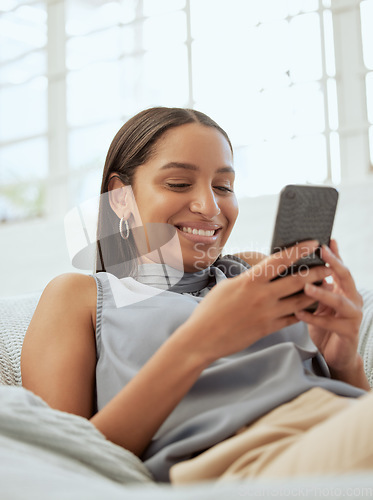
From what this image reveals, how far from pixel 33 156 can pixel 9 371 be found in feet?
7.75

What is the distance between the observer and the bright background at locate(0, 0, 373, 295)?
2410 mm

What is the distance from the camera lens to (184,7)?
2.90 metres

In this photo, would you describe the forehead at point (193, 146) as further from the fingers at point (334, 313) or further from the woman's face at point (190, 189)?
the fingers at point (334, 313)

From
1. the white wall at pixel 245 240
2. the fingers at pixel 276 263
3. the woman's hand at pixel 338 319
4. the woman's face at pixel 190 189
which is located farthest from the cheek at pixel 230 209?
the white wall at pixel 245 240

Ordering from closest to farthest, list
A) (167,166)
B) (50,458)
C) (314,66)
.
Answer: (50,458) < (167,166) < (314,66)

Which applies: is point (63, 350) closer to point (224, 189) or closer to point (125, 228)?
point (125, 228)

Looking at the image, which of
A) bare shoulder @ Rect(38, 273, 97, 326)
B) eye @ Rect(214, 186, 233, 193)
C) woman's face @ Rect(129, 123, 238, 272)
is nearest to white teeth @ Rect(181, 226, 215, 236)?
woman's face @ Rect(129, 123, 238, 272)

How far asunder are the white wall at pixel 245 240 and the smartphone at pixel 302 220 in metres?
1.06

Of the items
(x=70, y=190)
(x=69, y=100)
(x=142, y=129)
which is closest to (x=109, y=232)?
(x=142, y=129)

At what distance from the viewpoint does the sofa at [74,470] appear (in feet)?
1.54

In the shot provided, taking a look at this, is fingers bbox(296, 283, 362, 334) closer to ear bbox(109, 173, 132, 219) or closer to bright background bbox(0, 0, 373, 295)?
ear bbox(109, 173, 132, 219)

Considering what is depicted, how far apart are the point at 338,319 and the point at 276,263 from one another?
19 centimetres

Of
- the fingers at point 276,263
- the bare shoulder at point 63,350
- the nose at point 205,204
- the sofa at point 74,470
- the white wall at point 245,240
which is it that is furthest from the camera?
the white wall at point 245,240

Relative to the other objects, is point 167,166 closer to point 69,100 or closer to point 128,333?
point 128,333
